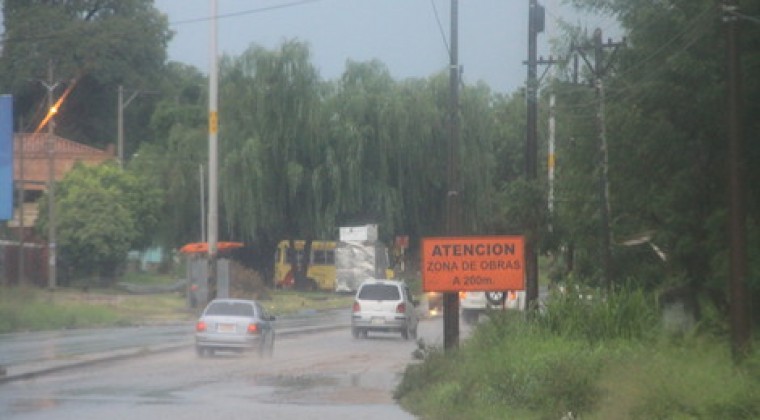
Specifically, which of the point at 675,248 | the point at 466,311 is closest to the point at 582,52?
the point at 675,248

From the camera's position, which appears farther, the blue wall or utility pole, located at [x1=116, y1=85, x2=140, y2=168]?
utility pole, located at [x1=116, y1=85, x2=140, y2=168]

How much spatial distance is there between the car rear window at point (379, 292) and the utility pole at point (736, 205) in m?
27.0

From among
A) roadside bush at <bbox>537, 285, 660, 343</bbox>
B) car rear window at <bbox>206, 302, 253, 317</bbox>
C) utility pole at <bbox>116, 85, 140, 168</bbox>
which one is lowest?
car rear window at <bbox>206, 302, 253, 317</bbox>

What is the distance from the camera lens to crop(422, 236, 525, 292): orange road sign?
82.9 ft

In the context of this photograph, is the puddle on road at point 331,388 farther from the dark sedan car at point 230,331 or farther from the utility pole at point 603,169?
the dark sedan car at point 230,331

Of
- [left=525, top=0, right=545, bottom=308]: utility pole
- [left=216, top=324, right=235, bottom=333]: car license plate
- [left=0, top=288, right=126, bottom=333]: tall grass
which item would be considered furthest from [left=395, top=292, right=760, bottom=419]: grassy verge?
[left=0, top=288, right=126, bottom=333]: tall grass

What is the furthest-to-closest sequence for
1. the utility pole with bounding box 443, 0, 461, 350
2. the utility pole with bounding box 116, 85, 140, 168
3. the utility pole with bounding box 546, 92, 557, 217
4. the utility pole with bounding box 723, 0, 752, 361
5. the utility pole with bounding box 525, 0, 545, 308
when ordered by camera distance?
the utility pole with bounding box 116, 85, 140, 168
the utility pole with bounding box 546, 92, 557, 217
the utility pole with bounding box 525, 0, 545, 308
the utility pole with bounding box 443, 0, 461, 350
the utility pole with bounding box 723, 0, 752, 361

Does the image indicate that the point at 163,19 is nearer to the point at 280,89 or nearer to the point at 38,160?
the point at 38,160

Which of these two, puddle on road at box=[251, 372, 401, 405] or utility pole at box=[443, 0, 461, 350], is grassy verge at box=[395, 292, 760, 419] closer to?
puddle on road at box=[251, 372, 401, 405]

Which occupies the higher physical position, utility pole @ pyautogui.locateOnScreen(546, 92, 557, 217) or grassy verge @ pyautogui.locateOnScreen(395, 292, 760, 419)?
utility pole @ pyautogui.locateOnScreen(546, 92, 557, 217)

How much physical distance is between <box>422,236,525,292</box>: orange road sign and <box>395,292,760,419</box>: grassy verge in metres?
1.29

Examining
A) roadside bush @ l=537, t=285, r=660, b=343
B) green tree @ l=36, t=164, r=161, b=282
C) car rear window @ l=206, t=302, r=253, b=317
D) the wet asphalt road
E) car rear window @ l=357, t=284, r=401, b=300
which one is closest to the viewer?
roadside bush @ l=537, t=285, r=660, b=343

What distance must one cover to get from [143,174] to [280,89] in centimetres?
1526

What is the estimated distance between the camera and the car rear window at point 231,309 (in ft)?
117
